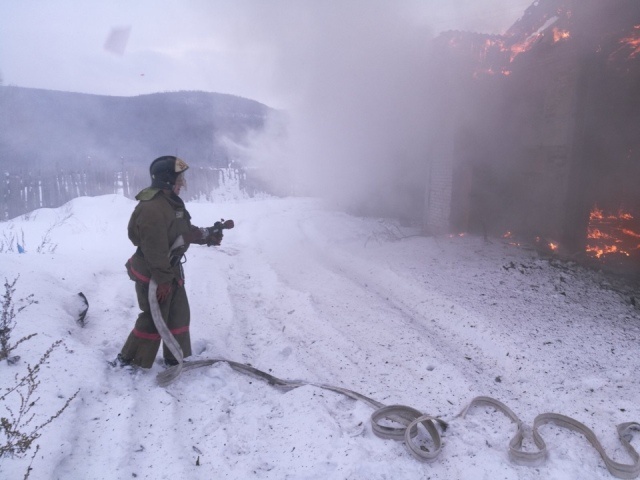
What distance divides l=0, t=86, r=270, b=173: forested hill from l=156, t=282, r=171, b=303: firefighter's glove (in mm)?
18822

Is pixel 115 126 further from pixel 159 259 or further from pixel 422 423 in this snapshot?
pixel 422 423

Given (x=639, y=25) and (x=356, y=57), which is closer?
(x=639, y=25)

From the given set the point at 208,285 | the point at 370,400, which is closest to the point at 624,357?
the point at 370,400

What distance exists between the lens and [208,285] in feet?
21.0

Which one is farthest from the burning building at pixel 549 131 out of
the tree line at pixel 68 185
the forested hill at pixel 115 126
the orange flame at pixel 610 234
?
the forested hill at pixel 115 126

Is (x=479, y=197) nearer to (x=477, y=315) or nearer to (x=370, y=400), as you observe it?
(x=477, y=315)

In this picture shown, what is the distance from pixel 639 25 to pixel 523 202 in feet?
A: 11.7

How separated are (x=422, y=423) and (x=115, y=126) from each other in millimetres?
40117

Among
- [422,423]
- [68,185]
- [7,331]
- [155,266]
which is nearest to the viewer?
[422,423]

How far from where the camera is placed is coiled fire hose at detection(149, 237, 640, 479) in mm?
2648

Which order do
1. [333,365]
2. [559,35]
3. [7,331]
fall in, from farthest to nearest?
[559,35] < [333,365] < [7,331]

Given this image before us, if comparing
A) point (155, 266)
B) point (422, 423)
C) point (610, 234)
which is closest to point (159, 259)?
point (155, 266)

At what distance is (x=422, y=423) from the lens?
10.0ft

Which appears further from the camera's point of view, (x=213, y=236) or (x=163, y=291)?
(x=213, y=236)
